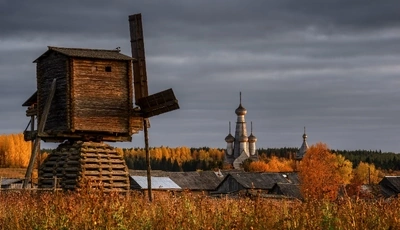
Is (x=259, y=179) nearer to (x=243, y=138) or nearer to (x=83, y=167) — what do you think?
(x=83, y=167)

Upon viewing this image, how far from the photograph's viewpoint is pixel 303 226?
9477 mm

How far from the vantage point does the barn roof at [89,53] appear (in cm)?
2794

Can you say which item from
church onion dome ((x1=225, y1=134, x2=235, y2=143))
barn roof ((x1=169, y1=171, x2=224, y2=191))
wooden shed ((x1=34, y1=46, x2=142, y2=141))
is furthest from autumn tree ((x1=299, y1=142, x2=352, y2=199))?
church onion dome ((x1=225, y1=134, x2=235, y2=143))

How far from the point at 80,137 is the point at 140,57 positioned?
14.3 feet

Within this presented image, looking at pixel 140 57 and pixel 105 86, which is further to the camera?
pixel 140 57

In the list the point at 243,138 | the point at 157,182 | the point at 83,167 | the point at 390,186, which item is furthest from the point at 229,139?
the point at 83,167

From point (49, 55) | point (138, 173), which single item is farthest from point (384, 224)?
point (138, 173)

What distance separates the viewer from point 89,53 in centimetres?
2852

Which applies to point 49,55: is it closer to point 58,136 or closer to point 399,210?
point 58,136

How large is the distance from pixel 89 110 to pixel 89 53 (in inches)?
95.6

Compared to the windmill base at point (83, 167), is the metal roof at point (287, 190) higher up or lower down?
lower down

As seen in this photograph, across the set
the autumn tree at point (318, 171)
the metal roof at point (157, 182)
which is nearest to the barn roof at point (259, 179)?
the autumn tree at point (318, 171)

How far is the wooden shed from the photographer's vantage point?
90.3ft

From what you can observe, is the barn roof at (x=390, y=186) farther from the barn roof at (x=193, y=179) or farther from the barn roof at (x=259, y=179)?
the barn roof at (x=193, y=179)
